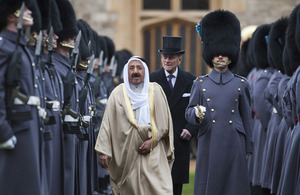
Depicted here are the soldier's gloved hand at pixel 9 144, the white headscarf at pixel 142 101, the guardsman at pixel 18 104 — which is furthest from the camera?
the white headscarf at pixel 142 101

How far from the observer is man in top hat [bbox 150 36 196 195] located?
8.27 m

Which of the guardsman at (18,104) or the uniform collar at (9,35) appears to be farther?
the uniform collar at (9,35)

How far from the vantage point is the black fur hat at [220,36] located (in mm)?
7848

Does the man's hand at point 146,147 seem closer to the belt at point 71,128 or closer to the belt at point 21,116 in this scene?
the belt at point 71,128

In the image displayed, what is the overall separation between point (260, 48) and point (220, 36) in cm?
389

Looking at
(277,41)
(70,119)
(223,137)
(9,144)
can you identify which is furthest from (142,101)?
(277,41)

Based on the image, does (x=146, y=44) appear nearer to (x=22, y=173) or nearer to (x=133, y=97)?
(x=133, y=97)

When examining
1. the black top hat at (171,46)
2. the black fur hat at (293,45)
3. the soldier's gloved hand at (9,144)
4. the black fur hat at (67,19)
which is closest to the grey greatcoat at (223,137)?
the black fur hat at (293,45)

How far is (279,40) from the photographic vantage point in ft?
33.6

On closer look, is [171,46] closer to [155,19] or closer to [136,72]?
[136,72]

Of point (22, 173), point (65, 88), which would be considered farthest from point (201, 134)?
point (22, 173)

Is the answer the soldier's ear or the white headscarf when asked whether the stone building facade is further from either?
the soldier's ear

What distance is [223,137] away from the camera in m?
7.49

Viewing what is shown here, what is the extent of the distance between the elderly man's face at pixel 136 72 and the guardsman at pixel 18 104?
1833 millimetres
